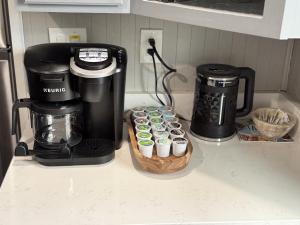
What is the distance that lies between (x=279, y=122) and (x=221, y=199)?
17.0 inches

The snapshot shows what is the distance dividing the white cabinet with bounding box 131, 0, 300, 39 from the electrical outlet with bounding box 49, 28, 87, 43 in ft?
0.95

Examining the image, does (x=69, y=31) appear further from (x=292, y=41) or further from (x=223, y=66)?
(x=292, y=41)

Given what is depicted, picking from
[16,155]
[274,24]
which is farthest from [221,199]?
[16,155]

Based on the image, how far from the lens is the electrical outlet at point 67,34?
4.04ft

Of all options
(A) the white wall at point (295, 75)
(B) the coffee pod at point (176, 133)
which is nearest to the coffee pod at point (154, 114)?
(B) the coffee pod at point (176, 133)

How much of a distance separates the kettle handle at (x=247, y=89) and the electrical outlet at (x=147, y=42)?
29 centimetres

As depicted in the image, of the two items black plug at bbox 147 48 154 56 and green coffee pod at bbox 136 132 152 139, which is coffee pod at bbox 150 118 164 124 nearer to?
green coffee pod at bbox 136 132 152 139

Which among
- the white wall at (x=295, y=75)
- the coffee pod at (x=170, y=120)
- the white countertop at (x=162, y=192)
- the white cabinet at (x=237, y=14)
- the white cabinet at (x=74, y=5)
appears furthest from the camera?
the white wall at (x=295, y=75)

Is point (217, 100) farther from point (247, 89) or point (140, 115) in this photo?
point (140, 115)

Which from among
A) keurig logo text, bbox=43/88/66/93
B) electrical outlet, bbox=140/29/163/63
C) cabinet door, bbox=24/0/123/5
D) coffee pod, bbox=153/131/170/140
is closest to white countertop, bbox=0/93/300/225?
coffee pod, bbox=153/131/170/140

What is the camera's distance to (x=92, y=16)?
123 cm

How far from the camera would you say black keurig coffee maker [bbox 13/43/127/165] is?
974mm

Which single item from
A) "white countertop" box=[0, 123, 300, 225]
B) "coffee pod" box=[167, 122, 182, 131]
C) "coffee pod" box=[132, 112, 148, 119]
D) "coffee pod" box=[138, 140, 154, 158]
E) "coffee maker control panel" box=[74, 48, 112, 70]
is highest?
"coffee maker control panel" box=[74, 48, 112, 70]

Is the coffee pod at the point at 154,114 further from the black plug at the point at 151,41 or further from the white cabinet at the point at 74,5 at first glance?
the white cabinet at the point at 74,5
